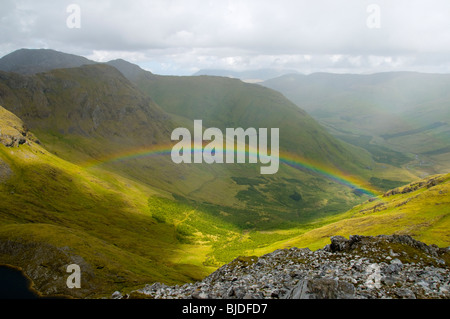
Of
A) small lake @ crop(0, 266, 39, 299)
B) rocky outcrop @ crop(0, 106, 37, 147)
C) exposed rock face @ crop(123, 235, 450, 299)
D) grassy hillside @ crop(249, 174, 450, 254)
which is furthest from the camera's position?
rocky outcrop @ crop(0, 106, 37, 147)

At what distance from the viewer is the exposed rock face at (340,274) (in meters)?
30.7

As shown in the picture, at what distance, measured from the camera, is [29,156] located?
163 m

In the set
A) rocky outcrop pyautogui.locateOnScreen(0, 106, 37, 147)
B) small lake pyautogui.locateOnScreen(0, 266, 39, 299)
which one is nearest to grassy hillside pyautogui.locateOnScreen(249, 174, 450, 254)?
small lake pyautogui.locateOnScreen(0, 266, 39, 299)

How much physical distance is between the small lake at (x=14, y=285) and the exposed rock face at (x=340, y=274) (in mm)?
30973

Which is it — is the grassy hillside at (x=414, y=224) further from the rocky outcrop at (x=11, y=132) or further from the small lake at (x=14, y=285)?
the rocky outcrop at (x=11, y=132)

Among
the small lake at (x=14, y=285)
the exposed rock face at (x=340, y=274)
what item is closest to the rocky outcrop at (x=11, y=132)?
the small lake at (x=14, y=285)

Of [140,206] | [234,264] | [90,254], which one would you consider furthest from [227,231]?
[234,264]

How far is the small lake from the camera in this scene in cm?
5772

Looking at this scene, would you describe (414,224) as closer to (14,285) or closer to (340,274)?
(340,274)

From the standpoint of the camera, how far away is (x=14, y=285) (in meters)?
61.4

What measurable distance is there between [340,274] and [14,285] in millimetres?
62464

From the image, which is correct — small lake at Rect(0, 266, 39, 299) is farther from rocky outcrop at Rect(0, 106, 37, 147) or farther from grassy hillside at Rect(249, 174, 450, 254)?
rocky outcrop at Rect(0, 106, 37, 147)

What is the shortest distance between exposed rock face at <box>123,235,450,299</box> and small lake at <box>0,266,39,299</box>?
3097 cm

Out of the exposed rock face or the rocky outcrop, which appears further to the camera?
the rocky outcrop
